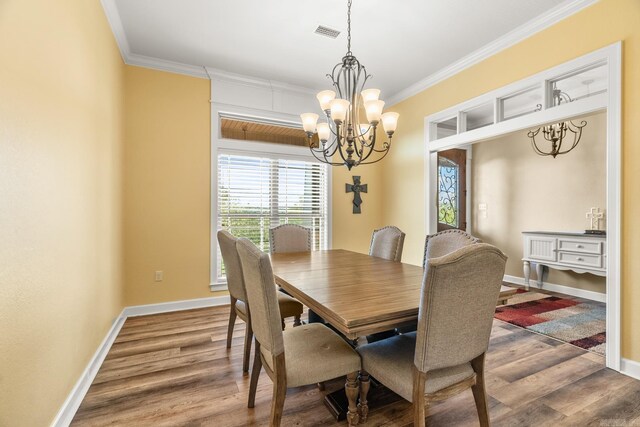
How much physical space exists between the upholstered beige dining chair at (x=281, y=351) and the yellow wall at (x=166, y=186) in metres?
2.39

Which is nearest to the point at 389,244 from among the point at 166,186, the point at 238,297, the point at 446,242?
the point at 446,242

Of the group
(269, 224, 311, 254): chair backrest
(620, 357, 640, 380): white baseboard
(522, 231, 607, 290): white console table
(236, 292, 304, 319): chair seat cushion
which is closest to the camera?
(620, 357, 640, 380): white baseboard

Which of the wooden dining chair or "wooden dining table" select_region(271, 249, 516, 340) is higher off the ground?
the wooden dining chair

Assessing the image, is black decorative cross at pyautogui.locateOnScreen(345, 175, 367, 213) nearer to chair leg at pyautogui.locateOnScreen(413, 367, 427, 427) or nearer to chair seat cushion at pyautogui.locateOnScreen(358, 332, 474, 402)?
chair seat cushion at pyautogui.locateOnScreen(358, 332, 474, 402)

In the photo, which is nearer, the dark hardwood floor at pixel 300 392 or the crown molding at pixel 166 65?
the dark hardwood floor at pixel 300 392

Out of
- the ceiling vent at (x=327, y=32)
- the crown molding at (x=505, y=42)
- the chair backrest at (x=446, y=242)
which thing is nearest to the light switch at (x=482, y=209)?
the crown molding at (x=505, y=42)

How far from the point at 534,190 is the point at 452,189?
1271 mm

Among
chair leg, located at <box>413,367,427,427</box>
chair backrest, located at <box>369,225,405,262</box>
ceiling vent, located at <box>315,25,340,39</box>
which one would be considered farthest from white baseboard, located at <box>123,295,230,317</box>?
ceiling vent, located at <box>315,25,340,39</box>

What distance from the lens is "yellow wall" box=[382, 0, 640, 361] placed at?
2246 mm

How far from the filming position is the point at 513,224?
5223 millimetres

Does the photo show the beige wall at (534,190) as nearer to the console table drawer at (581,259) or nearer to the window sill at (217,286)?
the console table drawer at (581,259)

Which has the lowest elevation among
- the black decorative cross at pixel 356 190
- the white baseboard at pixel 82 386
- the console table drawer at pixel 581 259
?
the white baseboard at pixel 82 386

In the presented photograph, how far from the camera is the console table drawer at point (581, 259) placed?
3.72 m

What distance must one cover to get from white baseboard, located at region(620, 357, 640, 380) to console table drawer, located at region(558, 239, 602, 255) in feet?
6.25
